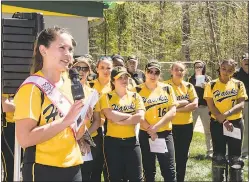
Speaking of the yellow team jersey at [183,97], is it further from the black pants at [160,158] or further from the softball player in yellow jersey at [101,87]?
the softball player in yellow jersey at [101,87]

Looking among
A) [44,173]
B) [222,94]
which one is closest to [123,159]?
[222,94]

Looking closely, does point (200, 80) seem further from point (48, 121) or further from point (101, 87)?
point (48, 121)

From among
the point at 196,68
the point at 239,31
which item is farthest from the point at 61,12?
the point at 239,31

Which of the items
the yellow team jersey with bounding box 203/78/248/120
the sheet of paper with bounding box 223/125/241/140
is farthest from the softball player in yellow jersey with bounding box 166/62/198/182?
the sheet of paper with bounding box 223/125/241/140

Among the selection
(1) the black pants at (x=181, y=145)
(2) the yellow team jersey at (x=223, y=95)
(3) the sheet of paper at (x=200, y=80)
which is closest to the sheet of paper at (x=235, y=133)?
(2) the yellow team jersey at (x=223, y=95)

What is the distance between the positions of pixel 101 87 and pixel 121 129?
0.75 metres

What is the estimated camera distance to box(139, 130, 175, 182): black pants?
5.55 m

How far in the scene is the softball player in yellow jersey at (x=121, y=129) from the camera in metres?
5.17

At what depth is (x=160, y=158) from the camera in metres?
5.59

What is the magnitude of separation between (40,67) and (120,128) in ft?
8.24

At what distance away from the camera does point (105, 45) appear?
946 inches

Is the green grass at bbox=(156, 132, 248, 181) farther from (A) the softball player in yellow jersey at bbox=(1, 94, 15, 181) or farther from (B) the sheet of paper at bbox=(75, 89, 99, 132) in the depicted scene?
(B) the sheet of paper at bbox=(75, 89, 99, 132)

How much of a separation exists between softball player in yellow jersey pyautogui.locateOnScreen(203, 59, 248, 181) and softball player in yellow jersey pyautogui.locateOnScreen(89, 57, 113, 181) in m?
1.56

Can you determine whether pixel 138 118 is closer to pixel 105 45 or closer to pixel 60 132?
pixel 60 132
